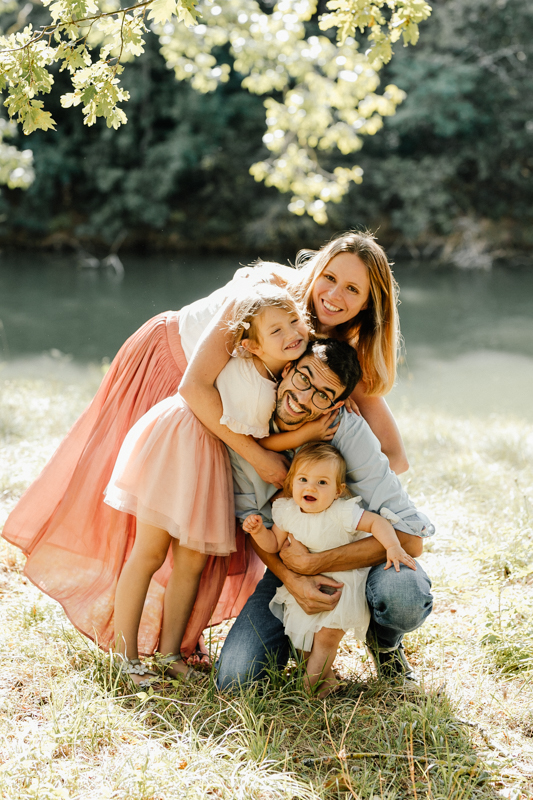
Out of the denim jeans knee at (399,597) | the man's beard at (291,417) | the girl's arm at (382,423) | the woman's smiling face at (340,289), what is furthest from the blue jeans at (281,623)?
the woman's smiling face at (340,289)

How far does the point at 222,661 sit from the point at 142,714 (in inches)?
12.7

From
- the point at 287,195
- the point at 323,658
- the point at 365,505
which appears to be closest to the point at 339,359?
the point at 365,505

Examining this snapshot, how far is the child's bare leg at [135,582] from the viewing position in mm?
2248

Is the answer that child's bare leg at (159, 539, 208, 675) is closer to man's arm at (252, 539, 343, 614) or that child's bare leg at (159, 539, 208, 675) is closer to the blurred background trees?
man's arm at (252, 539, 343, 614)

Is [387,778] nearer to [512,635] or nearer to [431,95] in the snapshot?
[512,635]

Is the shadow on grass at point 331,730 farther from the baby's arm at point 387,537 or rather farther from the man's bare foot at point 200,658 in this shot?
the baby's arm at point 387,537

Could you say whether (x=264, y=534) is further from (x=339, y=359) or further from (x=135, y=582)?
(x=339, y=359)

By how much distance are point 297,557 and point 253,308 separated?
0.80 m

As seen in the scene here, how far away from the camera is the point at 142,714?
2.07 m

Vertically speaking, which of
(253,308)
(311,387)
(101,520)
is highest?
(253,308)

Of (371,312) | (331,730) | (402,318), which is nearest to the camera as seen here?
(331,730)

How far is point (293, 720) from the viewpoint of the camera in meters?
2.11

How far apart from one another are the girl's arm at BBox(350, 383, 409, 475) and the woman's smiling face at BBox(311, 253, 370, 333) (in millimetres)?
273

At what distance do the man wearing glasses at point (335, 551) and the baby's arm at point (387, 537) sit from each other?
0.12ft
